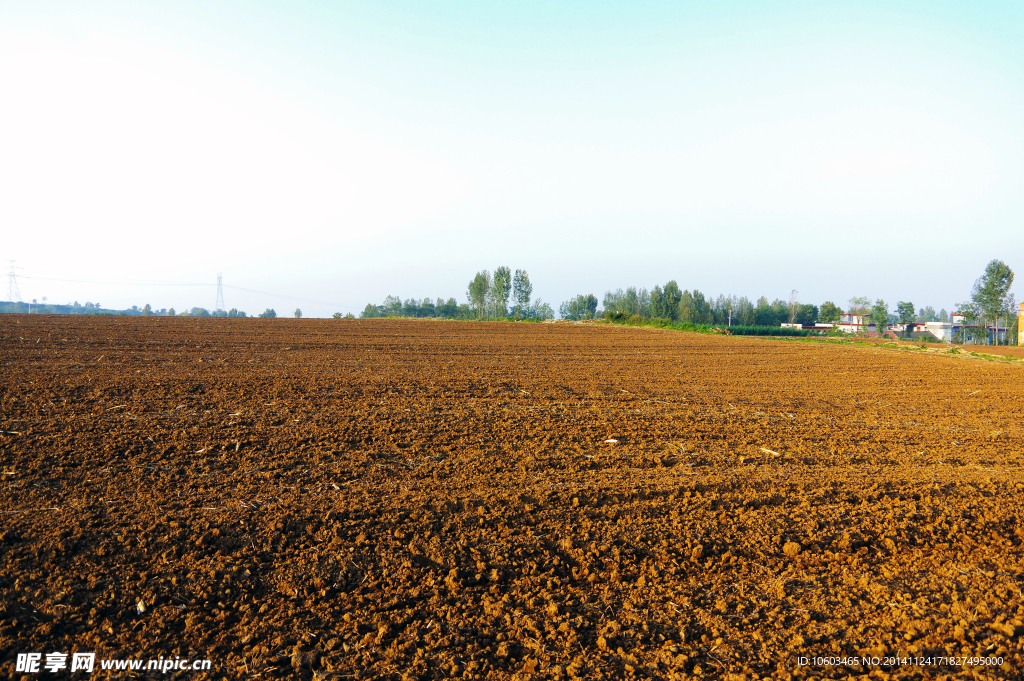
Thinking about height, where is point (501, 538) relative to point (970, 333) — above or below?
below

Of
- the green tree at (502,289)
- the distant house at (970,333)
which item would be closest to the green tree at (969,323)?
the distant house at (970,333)

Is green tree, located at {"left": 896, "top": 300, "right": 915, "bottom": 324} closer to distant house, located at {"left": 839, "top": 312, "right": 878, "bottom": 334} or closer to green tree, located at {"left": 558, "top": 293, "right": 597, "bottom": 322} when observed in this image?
distant house, located at {"left": 839, "top": 312, "right": 878, "bottom": 334}

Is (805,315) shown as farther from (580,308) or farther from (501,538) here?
(501,538)

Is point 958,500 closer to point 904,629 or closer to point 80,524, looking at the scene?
point 904,629

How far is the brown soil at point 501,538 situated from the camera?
3.10 metres

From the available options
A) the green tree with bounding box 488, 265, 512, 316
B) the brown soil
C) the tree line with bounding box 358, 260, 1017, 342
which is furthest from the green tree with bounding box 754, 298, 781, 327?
the brown soil

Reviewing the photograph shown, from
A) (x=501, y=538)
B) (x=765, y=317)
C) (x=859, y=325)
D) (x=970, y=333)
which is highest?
(x=765, y=317)

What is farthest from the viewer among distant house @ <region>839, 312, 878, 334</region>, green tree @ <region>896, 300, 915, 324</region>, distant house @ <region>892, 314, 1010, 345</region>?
green tree @ <region>896, 300, 915, 324</region>

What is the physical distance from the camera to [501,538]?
14.3 ft

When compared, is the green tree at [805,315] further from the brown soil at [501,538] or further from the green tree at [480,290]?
the brown soil at [501,538]

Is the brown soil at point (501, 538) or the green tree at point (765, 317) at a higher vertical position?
the green tree at point (765, 317)

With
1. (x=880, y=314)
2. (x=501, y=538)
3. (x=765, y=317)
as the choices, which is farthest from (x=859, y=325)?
(x=501, y=538)

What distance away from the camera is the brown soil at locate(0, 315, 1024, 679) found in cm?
310

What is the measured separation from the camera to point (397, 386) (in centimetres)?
1141
